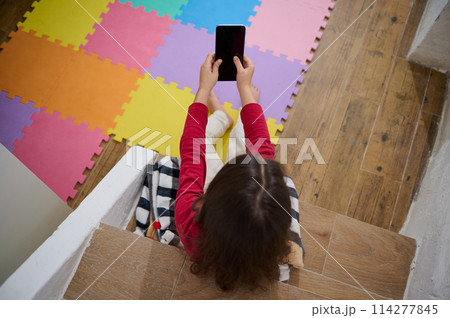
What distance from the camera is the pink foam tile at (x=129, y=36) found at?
1378 mm

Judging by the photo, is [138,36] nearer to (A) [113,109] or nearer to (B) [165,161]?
(A) [113,109]

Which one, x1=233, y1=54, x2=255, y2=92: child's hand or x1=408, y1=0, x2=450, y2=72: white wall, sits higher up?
x1=408, y1=0, x2=450, y2=72: white wall

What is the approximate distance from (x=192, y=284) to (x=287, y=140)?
2.41ft

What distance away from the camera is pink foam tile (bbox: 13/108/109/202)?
3.98 feet

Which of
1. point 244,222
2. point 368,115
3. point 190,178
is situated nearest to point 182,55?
point 190,178

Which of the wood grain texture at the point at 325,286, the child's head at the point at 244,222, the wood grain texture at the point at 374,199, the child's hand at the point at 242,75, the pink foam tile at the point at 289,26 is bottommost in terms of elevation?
the wood grain texture at the point at 325,286

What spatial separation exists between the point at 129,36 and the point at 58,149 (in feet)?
2.06

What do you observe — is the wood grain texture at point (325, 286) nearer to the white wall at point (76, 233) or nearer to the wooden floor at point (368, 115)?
the wooden floor at point (368, 115)

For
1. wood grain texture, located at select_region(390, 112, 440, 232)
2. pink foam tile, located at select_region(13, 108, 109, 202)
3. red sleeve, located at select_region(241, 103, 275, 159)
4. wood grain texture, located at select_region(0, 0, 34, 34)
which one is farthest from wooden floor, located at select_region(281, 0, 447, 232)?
wood grain texture, located at select_region(0, 0, 34, 34)

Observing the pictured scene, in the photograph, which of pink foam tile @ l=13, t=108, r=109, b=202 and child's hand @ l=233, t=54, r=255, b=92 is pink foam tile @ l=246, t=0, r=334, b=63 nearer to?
child's hand @ l=233, t=54, r=255, b=92

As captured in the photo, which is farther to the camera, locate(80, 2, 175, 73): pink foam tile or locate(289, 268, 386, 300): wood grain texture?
locate(80, 2, 175, 73): pink foam tile

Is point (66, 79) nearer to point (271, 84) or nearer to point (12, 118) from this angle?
point (12, 118)

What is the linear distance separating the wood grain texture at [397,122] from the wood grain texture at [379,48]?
5 cm

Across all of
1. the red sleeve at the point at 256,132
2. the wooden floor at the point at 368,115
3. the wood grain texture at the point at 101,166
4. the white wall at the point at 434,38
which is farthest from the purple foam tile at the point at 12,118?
the white wall at the point at 434,38
